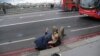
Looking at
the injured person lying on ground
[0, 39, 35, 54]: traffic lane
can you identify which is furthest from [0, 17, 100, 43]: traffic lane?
the injured person lying on ground

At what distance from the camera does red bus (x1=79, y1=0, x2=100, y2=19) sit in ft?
79.5

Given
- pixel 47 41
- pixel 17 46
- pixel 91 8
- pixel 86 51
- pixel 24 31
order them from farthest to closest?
pixel 91 8
pixel 24 31
pixel 17 46
pixel 47 41
pixel 86 51

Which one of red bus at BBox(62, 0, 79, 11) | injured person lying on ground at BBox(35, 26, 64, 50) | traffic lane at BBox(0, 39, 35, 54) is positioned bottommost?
red bus at BBox(62, 0, 79, 11)

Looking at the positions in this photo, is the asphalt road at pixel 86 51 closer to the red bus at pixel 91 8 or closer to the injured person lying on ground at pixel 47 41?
the injured person lying on ground at pixel 47 41

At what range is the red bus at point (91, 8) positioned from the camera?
24.2 meters

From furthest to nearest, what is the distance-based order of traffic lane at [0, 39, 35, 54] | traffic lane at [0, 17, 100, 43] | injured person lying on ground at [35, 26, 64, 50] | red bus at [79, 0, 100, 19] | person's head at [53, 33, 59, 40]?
red bus at [79, 0, 100, 19], traffic lane at [0, 17, 100, 43], traffic lane at [0, 39, 35, 54], person's head at [53, 33, 59, 40], injured person lying on ground at [35, 26, 64, 50]

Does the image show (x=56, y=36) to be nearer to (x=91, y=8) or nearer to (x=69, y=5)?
(x=91, y=8)

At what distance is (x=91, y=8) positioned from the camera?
2467 cm

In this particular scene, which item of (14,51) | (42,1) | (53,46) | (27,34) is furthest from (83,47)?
(42,1)

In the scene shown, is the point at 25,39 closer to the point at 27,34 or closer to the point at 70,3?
the point at 27,34

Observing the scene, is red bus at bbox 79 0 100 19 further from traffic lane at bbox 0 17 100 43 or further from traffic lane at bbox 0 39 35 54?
traffic lane at bbox 0 39 35 54

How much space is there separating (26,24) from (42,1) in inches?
908

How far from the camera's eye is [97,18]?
2469 cm

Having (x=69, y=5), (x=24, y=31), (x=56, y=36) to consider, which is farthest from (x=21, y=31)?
(x=69, y=5)
